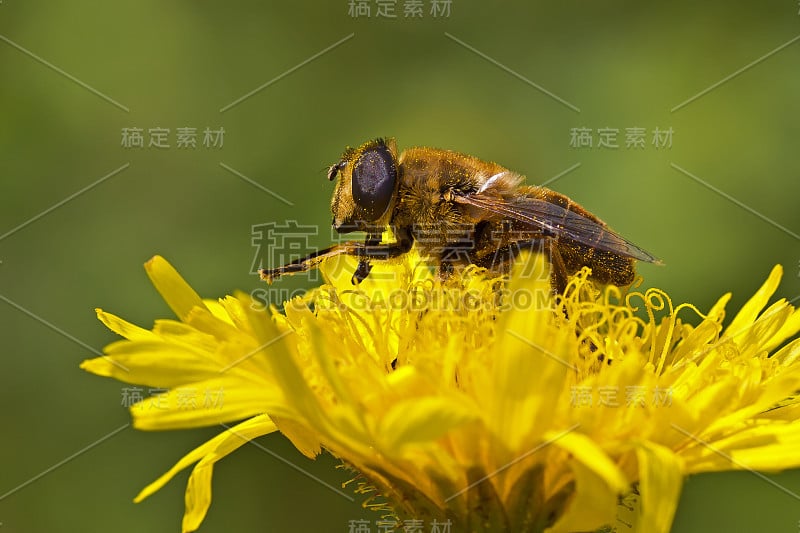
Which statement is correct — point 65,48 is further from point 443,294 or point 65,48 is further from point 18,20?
point 443,294

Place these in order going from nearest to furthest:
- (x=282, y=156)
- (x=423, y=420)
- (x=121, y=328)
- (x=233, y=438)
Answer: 1. (x=423, y=420)
2. (x=233, y=438)
3. (x=121, y=328)
4. (x=282, y=156)

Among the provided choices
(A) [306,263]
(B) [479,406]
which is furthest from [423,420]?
(A) [306,263]

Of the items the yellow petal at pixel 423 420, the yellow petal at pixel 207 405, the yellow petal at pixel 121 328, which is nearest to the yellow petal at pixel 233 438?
the yellow petal at pixel 207 405

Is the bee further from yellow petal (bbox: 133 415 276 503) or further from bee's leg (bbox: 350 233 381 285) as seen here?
yellow petal (bbox: 133 415 276 503)

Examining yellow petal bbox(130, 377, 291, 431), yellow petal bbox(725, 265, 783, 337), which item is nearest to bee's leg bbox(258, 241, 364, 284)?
yellow petal bbox(130, 377, 291, 431)

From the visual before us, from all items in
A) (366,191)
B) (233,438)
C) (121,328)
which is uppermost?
(366,191)

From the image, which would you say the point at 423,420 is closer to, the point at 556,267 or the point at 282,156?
the point at 556,267

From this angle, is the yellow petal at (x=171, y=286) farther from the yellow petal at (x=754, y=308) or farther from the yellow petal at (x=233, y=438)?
the yellow petal at (x=754, y=308)
